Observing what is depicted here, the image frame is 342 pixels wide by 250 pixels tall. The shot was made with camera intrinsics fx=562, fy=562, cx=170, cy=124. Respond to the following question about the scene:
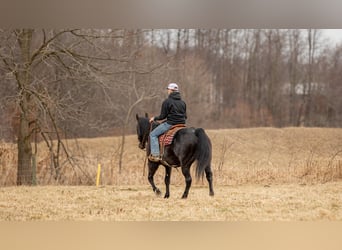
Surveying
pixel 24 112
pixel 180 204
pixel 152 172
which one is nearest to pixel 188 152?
pixel 180 204

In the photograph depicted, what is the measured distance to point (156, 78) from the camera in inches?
291

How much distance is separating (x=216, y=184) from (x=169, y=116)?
135 cm

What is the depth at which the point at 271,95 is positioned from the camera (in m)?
7.84

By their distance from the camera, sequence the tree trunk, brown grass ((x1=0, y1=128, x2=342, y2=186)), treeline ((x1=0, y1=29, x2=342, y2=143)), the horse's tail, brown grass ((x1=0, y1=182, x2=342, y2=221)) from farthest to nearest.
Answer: the tree trunk, treeline ((x1=0, y1=29, x2=342, y2=143)), brown grass ((x1=0, y1=128, x2=342, y2=186)), the horse's tail, brown grass ((x1=0, y1=182, x2=342, y2=221))

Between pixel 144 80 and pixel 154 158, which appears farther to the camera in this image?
pixel 144 80

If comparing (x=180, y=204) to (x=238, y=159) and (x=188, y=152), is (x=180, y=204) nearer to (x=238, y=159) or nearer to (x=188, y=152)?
(x=188, y=152)

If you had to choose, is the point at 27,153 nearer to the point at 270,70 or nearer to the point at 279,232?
the point at 270,70

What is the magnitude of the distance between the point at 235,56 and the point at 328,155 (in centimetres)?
177

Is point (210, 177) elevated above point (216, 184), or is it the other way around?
point (210, 177)

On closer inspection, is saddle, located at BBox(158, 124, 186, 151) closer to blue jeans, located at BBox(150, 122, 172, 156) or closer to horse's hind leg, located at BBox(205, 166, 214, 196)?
blue jeans, located at BBox(150, 122, 172, 156)

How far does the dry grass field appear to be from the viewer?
5699 millimetres

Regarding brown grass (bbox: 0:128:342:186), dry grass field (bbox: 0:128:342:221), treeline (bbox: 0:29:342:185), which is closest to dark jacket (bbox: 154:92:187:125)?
dry grass field (bbox: 0:128:342:221)

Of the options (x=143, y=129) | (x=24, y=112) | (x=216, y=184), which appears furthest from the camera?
(x=24, y=112)

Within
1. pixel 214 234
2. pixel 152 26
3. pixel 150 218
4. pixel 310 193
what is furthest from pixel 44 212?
pixel 310 193
